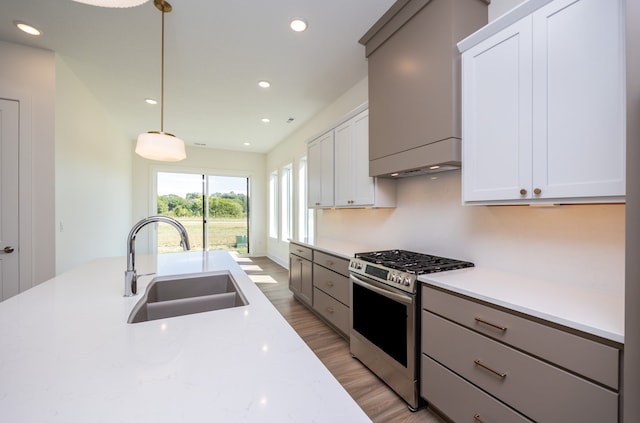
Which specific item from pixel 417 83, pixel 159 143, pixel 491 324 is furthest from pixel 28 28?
pixel 491 324

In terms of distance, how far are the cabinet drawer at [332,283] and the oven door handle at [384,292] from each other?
10.8 inches

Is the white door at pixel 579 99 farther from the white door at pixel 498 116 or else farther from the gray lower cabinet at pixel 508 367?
the gray lower cabinet at pixel 508 367

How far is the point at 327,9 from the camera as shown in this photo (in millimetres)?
2098

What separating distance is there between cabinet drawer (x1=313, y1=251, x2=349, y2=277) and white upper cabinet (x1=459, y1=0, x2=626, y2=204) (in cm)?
125

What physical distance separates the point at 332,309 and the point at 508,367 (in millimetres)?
1706

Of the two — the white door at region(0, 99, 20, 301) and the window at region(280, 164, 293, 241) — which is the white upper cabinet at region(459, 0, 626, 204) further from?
the window at region(280, 164, 293, 241)

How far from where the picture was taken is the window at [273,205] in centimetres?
677

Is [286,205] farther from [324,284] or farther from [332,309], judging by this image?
[332,309]

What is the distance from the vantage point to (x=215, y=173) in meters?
6.70

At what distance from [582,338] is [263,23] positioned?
2.83 metres

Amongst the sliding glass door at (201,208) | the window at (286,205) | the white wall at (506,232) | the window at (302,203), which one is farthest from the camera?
the sliding glass door at (201,208)

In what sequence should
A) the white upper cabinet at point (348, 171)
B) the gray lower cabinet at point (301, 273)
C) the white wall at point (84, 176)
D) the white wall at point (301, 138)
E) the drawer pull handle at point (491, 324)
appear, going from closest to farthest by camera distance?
the drawer pull handle at point (491, 324), the white upper cabinet at point (348, 171), the white wall at point (84, 176), the gray lower cabinet at point (301, 273), the white wall at point (301, 138)

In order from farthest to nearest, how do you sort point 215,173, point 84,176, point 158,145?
point 215,173, point 84,176, point 158,145

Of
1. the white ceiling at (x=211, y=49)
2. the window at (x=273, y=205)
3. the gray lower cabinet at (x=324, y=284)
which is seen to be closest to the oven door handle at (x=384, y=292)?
the gray lower cabinet at (x=324, y=284)
